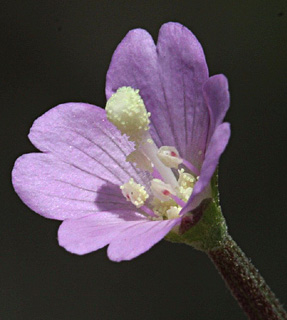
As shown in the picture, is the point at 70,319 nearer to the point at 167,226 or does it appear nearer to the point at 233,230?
the point at 233,230

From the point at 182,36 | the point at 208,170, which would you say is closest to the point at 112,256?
the point at 208,170

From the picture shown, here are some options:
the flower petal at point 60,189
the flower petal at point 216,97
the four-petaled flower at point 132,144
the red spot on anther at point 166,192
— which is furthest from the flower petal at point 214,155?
the flower petal at point 60,189

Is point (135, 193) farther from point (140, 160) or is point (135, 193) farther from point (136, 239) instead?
point (136, 239)

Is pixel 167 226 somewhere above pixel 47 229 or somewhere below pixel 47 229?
above

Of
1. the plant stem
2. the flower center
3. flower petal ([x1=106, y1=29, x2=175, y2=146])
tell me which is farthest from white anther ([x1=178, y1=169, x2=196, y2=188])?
the plant stem

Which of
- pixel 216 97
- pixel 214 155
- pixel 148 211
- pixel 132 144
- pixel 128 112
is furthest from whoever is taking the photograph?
pixel 132 144

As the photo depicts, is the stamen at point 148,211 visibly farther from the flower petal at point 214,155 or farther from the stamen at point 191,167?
the flower petal at point 214,155

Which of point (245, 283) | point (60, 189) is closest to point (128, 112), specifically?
point (60, 189)
